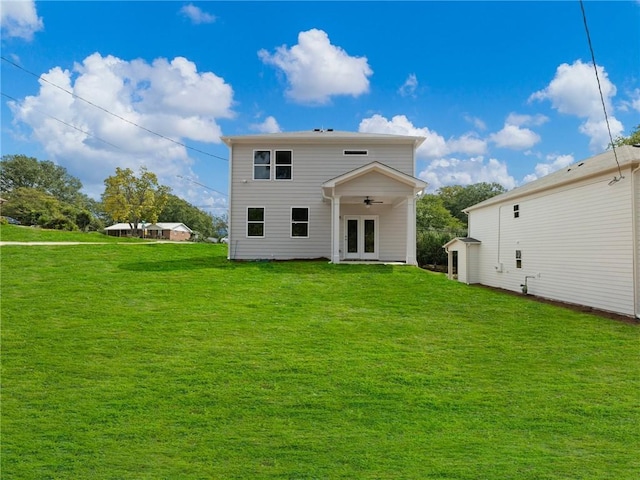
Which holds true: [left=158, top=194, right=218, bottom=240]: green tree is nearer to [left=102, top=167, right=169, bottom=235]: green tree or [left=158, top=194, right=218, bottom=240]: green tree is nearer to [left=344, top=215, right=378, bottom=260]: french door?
[left=102, top=167, right=169, bottom=235]: green tree

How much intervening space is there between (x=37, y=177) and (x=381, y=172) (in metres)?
72.4

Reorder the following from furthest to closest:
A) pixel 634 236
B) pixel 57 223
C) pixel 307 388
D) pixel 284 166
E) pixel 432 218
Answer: pixel 432 218 < pixel 57 223 < pixel 284 166 < pixel 634 236 < pixel 307 388

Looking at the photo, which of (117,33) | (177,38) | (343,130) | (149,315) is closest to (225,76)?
(177,38)

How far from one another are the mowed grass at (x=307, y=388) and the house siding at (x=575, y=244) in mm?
1872

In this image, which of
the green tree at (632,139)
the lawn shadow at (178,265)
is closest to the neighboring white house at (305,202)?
the lawn shadow at (178,265)

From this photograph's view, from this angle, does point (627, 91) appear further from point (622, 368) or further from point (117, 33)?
point (117, 33)

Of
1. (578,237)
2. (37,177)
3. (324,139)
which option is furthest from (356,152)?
(37,177)

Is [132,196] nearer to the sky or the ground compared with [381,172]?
nearer to the sky

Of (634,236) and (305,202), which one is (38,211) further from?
(634,236)

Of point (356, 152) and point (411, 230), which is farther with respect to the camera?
point (356, 152)

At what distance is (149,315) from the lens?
906 cm

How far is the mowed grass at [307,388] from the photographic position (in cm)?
410

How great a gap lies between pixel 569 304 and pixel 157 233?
57.4 meters

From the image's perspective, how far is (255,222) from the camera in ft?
60.6
